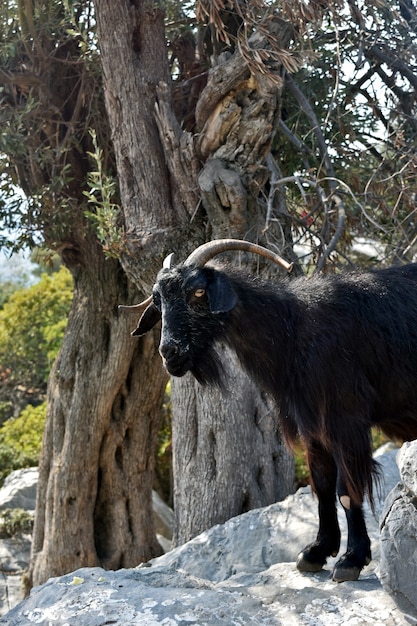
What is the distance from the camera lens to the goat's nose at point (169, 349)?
15.1ft

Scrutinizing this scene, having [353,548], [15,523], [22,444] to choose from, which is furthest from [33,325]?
[353,548]

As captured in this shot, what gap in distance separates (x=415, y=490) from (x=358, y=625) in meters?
0.71

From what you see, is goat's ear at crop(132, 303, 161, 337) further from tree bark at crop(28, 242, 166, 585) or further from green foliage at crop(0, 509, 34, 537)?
green foliage at crop(0, 509, 34, 537)

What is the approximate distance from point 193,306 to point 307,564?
158 cm

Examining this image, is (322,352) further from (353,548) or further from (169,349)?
(353,548)

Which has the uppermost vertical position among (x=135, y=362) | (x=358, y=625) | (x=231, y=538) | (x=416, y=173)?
(x=416, y=173)

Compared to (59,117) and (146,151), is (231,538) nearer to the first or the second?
(146,151)

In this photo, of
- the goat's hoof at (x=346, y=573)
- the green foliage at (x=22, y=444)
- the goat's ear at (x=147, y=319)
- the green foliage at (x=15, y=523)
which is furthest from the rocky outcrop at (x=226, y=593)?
the green foliage at (x=22, y=444)

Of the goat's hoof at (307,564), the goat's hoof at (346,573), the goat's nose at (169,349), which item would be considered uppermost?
the goat's nose at (169,349)

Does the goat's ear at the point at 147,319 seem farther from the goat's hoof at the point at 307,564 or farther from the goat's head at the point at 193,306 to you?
the goat's hoof at the point at 307,564

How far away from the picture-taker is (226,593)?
4430mm

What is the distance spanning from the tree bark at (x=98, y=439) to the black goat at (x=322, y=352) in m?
4.04

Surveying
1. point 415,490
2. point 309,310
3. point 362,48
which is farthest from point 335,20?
point 415,490

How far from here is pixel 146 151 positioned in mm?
7285
